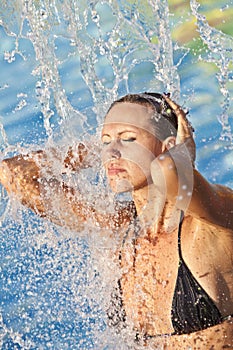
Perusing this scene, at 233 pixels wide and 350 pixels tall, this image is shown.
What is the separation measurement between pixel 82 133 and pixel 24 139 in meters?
1.95

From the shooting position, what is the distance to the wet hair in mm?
1997

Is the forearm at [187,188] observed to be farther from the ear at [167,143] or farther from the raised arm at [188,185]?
the ear at [167,143]

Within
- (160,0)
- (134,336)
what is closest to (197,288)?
(134,336)

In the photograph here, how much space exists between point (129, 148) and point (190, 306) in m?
0.52

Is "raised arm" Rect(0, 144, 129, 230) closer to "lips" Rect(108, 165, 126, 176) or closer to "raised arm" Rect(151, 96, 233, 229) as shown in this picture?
"lips" Rect(108, 165, 126, 176)

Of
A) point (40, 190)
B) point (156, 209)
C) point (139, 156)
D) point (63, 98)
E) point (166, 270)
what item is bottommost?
point (166, 270)

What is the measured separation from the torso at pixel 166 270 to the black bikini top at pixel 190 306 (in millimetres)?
17

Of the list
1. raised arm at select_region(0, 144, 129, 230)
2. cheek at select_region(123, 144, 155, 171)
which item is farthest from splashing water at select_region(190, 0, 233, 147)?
cheek at select_region(123, 144, 155, 171)

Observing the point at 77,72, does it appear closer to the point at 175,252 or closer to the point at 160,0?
the point at 160,0

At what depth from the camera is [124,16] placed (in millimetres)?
3361

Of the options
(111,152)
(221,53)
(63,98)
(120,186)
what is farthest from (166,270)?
(221,53)

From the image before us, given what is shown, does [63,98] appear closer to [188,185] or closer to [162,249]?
[162,249]

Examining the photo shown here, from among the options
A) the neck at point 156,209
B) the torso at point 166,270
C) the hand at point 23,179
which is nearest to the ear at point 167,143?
the neck at point 156,209

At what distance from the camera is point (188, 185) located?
1599 mm
